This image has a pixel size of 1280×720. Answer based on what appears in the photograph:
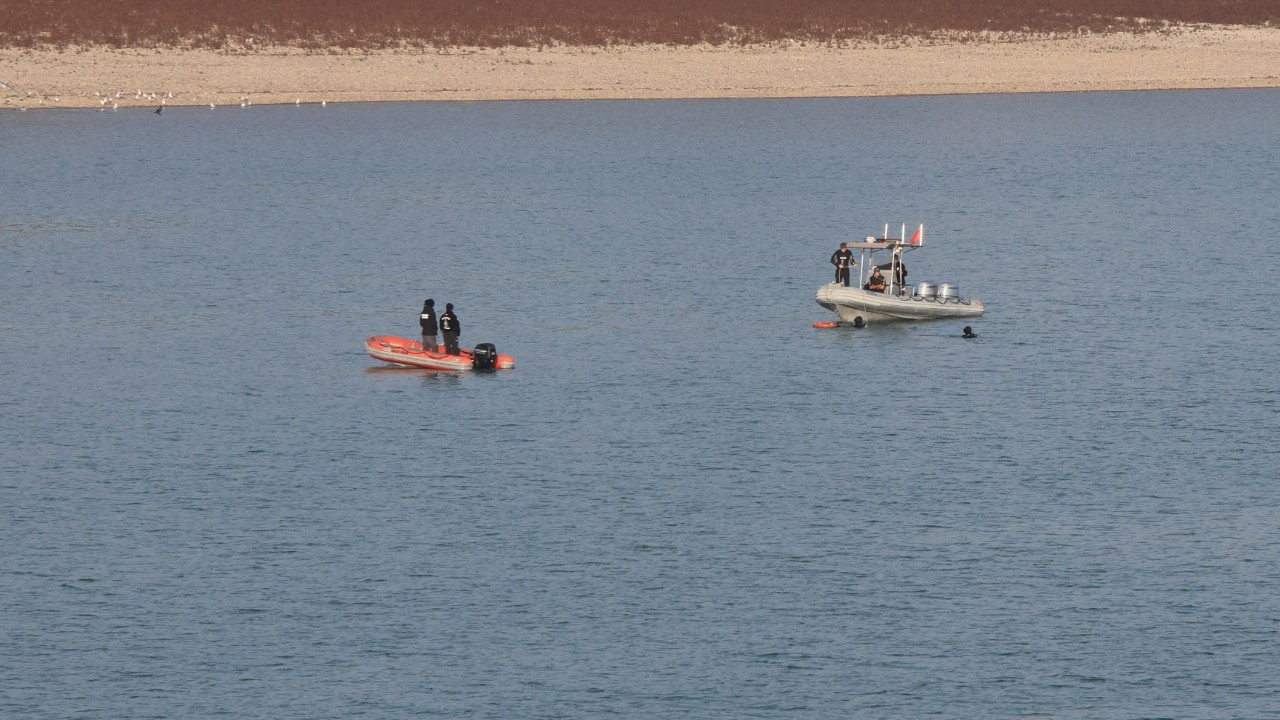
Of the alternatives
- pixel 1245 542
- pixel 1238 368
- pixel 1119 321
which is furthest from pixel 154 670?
pixel 1119 321

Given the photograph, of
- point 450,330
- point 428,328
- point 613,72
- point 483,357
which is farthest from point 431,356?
point 613,72

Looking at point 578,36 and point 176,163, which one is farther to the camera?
point 578,36

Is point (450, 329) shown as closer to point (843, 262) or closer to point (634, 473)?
point (634, 473)

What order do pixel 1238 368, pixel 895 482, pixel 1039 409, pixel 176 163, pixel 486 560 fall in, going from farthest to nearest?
pixel 176 163
pixel 1238 368
pixel 1039 409
pixel 895 482
pixel 486 560

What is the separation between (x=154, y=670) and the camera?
41.6 meters

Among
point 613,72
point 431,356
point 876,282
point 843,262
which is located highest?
point 613,72

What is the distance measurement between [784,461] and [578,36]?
11311 centimetres

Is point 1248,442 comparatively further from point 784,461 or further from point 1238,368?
point 784,461

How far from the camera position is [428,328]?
66312 millimetres

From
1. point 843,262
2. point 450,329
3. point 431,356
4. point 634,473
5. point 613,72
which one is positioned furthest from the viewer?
point 613,72

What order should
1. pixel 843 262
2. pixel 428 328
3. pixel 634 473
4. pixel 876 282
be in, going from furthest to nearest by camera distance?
pixel 876 282 → pixel 843 262 → pixel 428 328 → pixel 634 473

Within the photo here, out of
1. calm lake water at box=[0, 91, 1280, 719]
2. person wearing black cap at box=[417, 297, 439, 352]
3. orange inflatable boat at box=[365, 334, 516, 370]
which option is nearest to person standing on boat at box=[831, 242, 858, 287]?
calm lake water at box=[0, 91, 1280, 719]

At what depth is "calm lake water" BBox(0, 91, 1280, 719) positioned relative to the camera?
41.7 m

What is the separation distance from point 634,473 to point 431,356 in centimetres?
1405
